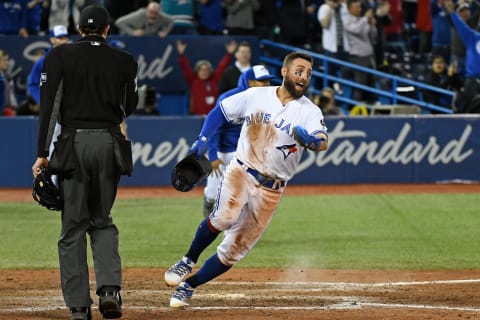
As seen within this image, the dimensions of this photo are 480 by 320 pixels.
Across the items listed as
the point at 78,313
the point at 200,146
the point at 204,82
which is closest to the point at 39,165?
the point at 78,313

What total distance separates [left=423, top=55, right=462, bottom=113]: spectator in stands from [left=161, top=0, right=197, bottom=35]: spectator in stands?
16.5 feet

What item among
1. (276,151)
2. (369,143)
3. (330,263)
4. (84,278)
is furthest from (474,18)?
(84,278)

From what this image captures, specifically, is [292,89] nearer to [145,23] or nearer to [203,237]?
[203,237]

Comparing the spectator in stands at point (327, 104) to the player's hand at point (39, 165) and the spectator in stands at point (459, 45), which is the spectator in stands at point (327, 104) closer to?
the spectator in stands at point (459, 45)

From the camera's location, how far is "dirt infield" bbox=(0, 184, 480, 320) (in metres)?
8.18

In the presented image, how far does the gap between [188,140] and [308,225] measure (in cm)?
500

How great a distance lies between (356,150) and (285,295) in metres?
10.2

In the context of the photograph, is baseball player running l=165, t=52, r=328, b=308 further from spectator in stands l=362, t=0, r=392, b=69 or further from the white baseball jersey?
spectator in stands l=362, t=0, r=392, b=69

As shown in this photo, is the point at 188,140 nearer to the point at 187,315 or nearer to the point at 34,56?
the point at 34,56

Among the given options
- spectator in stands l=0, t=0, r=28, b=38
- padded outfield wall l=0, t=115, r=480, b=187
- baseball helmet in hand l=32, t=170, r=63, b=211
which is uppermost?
baseball helmet in hand l=32, t=170, r=63, b=211

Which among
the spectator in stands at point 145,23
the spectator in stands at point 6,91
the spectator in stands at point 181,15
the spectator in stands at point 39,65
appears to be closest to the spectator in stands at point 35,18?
the spectator in stands at point 6,91

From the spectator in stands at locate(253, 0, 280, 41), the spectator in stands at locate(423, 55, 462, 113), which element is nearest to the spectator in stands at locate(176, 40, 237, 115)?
the spectator in stands at locate(253, 0, 280, 41)

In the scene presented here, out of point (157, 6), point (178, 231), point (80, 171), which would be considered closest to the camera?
point (80, 171)

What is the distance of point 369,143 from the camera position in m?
19.2
